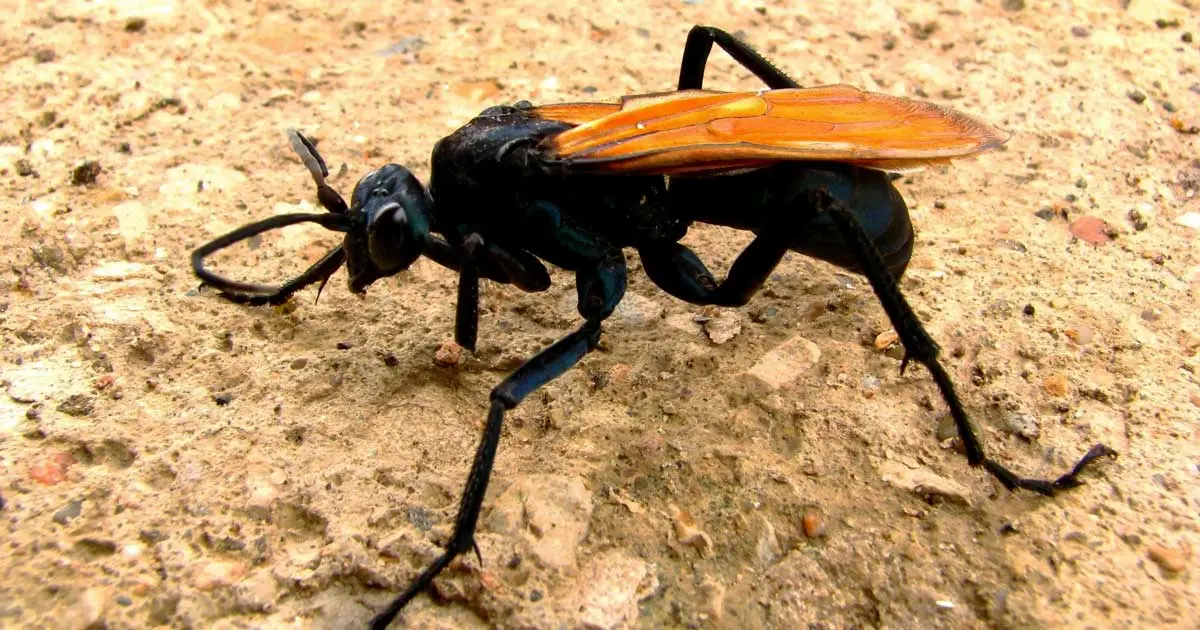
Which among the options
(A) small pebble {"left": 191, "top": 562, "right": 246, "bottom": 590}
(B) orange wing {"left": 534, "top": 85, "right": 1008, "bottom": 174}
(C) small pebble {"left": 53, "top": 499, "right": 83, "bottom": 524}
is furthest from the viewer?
(B) orange wing {"left": 534, "top": 85, "right": 1008, "bottom": 174}

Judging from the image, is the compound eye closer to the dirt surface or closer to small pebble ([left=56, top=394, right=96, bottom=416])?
the dirt surface

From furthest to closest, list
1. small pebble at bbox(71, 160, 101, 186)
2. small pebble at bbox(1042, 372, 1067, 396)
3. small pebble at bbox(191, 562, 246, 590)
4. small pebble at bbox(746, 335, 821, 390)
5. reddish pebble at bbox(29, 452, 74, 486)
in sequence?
1. small pebble at bbox(71, 160, 101, 186)
2. small pebble at bbox(746, 335, 821, 390)
3. small pebble at bbox(1042, 372, 1067, 396)
4. reddish pebble at bbox(29, 452, 74, 486)
5. small pebble at bbox(191, 562, 246, 590)

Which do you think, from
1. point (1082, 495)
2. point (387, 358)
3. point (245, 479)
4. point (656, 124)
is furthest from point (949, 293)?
point (245, 479)

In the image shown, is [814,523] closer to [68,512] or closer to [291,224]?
[291,224]

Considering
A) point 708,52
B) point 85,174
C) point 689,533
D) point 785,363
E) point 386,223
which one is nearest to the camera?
point 689,533

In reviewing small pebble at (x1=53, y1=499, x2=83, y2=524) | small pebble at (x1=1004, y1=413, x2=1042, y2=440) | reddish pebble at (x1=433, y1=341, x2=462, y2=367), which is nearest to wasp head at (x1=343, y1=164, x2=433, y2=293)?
reddish pebble at (x1=433, y1=341, x2=462, y2=367)

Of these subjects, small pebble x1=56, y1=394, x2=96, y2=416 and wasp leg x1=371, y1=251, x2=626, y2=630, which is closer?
wasp leg x1=371, y1=251, x2=626, y2=630

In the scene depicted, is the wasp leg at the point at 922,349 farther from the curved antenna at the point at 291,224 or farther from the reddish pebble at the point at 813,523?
the curved antenna at the point at 291,224

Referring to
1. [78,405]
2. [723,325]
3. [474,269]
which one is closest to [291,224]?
[474,269]

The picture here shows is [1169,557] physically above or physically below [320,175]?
below
